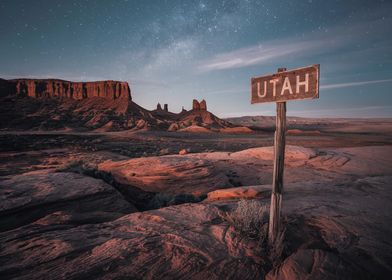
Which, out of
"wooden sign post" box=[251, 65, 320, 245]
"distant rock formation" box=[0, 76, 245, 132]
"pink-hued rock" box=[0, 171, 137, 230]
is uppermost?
"distant rock formation" box=[0, 76, 245, 132]

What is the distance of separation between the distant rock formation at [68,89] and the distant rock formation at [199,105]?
2839 cm

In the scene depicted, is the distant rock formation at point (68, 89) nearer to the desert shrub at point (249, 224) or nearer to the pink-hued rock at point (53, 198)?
the pink-hued rock at point (53, 198)

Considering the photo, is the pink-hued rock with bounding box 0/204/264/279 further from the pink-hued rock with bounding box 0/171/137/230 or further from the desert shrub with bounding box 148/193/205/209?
the desert shrub with bounding box 148/193/205/209

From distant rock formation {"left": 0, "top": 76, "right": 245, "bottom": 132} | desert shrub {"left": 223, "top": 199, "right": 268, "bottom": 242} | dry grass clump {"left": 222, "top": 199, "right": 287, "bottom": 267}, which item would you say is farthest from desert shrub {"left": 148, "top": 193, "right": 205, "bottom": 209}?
distant rock formation {"left": 0, "top": 76, "right": 245, "bottom": 132}

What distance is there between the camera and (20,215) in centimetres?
449

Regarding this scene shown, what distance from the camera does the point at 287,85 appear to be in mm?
3176

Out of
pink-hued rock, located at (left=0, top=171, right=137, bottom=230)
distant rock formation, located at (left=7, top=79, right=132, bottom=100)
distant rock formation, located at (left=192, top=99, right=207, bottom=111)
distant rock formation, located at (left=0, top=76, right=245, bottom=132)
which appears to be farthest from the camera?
distant rock formation, located at (left=192, top=99, right=207, bottom=111)

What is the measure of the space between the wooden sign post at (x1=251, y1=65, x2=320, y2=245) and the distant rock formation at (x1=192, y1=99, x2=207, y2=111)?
94.7 m

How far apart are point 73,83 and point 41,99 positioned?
Answer: 15980 millimetres

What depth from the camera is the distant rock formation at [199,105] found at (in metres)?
97.8

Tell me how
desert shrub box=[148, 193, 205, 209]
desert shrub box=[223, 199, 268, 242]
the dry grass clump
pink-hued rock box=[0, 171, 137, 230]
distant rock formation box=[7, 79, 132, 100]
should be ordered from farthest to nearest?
distant rock formation box=[7, 79, 132, 100], desert shrub box=[148, 193, 205, 209], pink-hued rock box=[0, 171, 137, 230], desert shrub box=[223, 199, 268, 242], the dry grass clump

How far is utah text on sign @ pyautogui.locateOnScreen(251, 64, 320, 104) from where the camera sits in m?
2.92

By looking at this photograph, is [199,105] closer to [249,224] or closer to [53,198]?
[53,198]

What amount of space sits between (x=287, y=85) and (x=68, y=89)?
111729 millimetres
